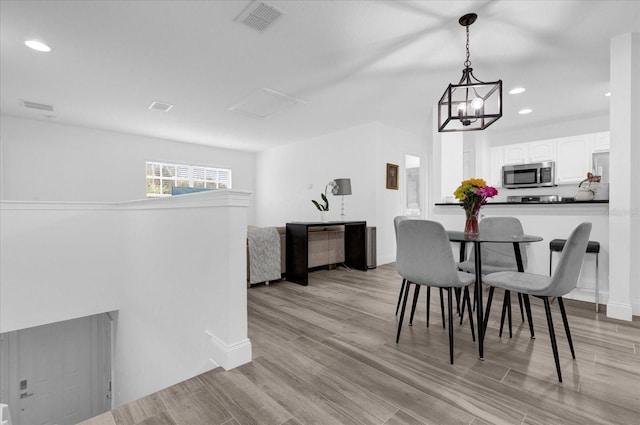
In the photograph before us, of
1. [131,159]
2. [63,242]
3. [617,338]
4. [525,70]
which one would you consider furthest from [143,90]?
[617,338]

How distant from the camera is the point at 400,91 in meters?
3.83

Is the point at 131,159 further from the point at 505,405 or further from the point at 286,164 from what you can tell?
the point at 505,405

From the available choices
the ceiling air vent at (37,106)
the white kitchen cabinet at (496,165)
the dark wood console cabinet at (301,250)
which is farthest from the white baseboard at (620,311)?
the ceiling air vent at (37,106)

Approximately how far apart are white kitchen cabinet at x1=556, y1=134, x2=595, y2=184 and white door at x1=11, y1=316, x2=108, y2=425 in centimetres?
764

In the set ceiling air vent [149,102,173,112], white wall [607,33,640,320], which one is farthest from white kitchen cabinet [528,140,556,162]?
ceiling air vent [149,102,173,112]

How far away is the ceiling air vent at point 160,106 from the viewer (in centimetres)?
430

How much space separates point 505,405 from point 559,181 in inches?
198

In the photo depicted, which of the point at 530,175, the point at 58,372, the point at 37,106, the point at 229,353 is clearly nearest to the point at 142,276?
the point at 229,353

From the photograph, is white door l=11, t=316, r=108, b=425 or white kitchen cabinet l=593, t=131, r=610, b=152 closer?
white door l=11, t=316, r=108, b=425

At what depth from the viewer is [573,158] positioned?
492 cm

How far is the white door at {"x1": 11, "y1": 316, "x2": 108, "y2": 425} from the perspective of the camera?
374 cm

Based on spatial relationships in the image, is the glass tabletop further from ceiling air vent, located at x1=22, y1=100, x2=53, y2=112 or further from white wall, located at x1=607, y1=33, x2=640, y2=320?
ceiling air vent, located at x1=22, y1=100, x2=53, y2=112

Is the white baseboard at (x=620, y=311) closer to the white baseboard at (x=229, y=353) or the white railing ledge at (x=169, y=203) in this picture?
the white baseboard at (x=229, y=353)

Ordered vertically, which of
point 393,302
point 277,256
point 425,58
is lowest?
point 393,302
